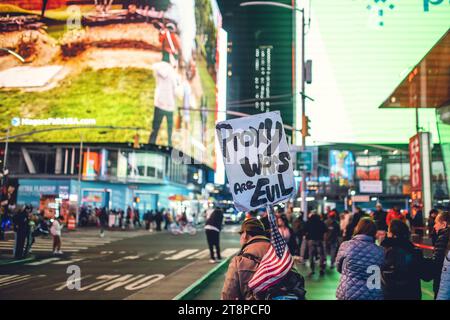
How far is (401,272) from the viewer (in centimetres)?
516

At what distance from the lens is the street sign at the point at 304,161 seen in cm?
1960

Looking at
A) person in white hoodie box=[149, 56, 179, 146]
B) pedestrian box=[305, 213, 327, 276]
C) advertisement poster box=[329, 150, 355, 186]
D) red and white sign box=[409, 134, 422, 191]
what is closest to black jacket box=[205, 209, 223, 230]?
pedestrian box=[305, 213, 327, 276]

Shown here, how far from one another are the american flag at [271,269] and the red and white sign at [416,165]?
47.3 feet

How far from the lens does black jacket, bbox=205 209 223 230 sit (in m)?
15.4

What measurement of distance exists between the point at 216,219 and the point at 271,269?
1172cm

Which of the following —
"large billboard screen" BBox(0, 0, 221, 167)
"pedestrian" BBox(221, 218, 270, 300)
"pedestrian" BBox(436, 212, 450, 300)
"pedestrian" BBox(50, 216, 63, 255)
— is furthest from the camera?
"large billboard screen" BBox(0, 0, 221, 167)

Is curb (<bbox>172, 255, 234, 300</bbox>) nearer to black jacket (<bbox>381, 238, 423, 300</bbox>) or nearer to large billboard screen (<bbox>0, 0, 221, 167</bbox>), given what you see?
black jacket (<bbox>381, 238, 423, 300</bbox>)

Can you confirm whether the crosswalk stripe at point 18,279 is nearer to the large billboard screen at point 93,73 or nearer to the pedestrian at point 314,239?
the pedestrian at point 314,239

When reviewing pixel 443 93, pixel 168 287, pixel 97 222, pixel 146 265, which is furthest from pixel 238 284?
pixel 97 222

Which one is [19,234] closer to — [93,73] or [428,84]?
[428,84]

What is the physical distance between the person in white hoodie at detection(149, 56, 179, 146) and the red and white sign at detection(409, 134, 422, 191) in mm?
39613

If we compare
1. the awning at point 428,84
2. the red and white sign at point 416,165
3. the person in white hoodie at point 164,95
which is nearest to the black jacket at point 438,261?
the awning at point 428,84

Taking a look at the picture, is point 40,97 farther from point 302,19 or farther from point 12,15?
point 302,19

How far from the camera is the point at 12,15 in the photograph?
45.3 m
